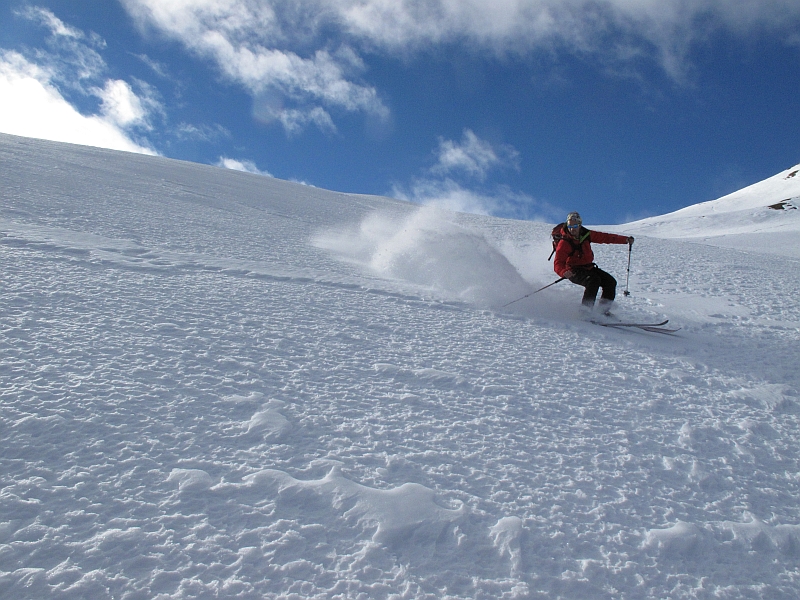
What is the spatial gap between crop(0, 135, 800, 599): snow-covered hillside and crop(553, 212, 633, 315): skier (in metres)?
0.62

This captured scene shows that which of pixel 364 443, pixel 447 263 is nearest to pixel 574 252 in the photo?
pixel 447 263

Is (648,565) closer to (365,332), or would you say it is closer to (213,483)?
(213,483)

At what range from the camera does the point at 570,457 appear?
2.50 m

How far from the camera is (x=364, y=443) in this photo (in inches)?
95.5

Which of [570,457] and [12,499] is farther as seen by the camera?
[570,457]

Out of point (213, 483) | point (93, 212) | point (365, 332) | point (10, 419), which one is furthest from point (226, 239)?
point (213, 483)

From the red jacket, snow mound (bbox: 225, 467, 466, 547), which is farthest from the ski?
snow mound (bbox: 225, 467, 466, 547)

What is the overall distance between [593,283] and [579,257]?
0.41 metres

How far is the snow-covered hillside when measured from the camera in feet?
5.68

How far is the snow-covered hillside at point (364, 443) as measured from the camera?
1.73 m

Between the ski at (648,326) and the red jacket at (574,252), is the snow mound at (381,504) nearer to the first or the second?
the ski at (648,326)

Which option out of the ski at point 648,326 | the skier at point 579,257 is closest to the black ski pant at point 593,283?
the skier at point 579,257

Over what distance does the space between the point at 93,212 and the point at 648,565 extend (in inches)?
326

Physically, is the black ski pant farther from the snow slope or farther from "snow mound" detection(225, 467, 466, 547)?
the snow slope
